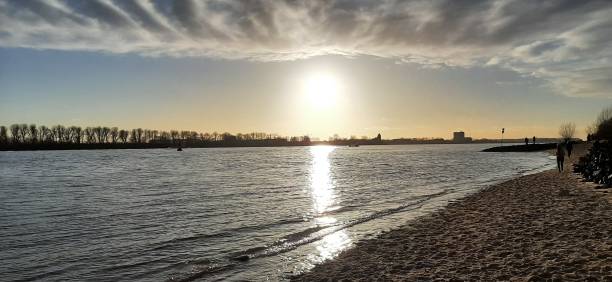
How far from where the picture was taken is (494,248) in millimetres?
13086

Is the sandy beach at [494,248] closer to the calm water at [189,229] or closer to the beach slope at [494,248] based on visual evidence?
the beach slope at [494,248]

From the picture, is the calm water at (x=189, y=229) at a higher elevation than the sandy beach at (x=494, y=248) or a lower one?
lower

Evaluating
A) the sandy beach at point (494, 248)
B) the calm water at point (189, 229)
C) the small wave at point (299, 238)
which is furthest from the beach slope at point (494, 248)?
the small wave at point (299, 238)

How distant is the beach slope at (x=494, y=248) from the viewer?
411 inches

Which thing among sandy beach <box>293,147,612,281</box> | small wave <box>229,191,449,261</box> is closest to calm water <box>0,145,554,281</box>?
small wave <box>229,191,449,261</box>

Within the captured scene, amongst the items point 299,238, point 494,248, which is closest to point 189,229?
point 299,238

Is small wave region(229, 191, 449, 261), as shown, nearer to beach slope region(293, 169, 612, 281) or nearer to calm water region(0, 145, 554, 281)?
calm water region(0, 145, 554, 281)

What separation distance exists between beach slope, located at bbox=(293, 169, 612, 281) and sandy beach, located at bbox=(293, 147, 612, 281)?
2 cm

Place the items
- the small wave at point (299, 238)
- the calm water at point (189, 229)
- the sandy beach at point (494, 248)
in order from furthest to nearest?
the small wave at point (299, 238)
the calm water at point (189, 229)
the sandy beach at point (494, 248)

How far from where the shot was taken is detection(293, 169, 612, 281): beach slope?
10438 millimetres

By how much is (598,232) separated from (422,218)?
301 inches

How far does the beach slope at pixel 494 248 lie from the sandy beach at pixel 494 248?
0.02 metres

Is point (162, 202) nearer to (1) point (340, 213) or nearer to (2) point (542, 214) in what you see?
(1) point (340, 213)

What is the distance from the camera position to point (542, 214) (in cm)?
1866
